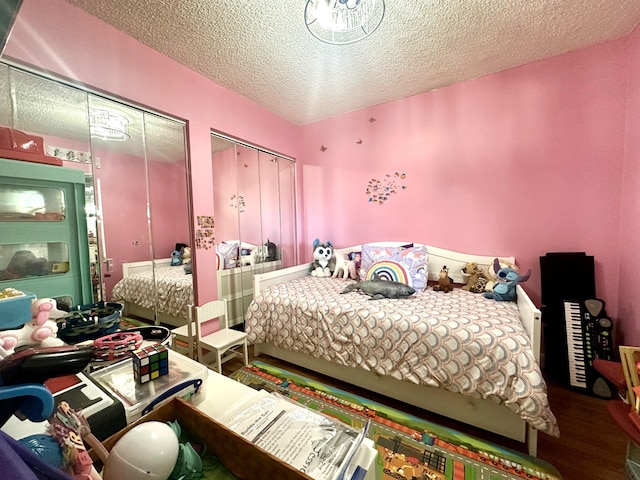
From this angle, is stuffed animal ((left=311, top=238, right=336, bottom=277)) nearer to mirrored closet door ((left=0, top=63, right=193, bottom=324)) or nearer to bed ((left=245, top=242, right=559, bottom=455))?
bed ((left=245, top=242, right=559, bottom=455))

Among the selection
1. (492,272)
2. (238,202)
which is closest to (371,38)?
(238,202)

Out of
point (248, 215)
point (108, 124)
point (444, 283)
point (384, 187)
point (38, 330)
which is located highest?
point (108, 124)

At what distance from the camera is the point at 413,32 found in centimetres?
170

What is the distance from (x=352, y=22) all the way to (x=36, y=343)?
76.3 inches

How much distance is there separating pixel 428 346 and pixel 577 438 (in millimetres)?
924

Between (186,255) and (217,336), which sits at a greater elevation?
(186,255)

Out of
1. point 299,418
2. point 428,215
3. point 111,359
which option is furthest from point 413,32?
point 111,359

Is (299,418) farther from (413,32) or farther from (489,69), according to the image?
(489,69)

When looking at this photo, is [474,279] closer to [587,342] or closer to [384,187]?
[587,342]

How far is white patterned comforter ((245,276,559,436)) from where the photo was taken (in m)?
1.26

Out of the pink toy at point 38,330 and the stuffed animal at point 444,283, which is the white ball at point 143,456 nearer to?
the pink toy at point 38,330

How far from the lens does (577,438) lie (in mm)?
1385

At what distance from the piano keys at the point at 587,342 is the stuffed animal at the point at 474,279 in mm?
535

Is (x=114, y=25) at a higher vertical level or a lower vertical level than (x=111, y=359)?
higher
